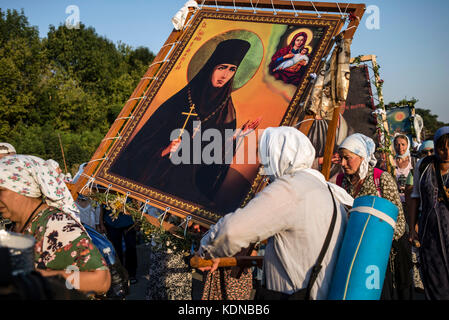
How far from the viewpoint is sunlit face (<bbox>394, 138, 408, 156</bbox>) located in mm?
6648

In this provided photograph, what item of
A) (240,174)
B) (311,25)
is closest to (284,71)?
(311,25)

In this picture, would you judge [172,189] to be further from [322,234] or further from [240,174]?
[322,234]

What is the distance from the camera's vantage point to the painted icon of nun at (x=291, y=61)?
3352 millimetres

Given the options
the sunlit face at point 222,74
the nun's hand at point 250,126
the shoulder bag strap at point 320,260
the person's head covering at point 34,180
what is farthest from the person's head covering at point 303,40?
the person's head covering at point 34,180

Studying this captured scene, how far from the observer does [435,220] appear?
335 centimetres

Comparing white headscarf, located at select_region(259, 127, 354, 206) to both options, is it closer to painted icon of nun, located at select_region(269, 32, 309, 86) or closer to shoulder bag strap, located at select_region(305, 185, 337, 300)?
shoulder bag strap, located at select_region(305, 185, 337, 300)

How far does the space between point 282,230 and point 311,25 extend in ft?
7.62

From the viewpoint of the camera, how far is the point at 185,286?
14.2 ft

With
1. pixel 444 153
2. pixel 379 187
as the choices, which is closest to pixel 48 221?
pixel 379 187

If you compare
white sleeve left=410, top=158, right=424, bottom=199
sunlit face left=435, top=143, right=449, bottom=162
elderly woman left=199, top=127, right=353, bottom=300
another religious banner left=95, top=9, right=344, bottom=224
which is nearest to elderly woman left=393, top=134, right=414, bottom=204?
white sleeve left=410, top=158, right=424, bottom=199

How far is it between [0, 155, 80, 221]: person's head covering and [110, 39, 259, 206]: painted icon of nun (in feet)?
3.51

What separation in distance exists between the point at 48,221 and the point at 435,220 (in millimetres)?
3101

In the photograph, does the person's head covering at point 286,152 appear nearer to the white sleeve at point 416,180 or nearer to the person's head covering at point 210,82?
the person's head covering at point 210,82

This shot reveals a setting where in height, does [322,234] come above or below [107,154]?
below
